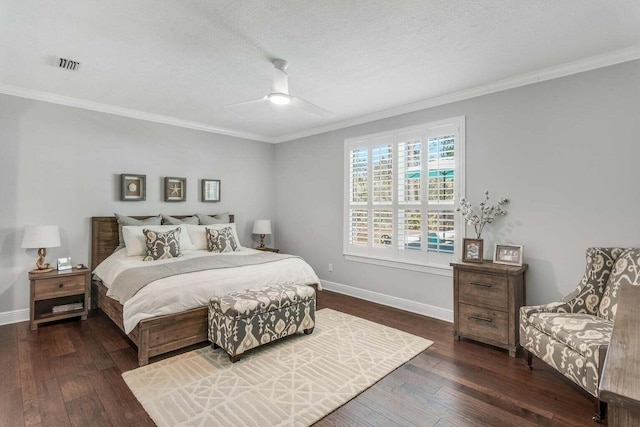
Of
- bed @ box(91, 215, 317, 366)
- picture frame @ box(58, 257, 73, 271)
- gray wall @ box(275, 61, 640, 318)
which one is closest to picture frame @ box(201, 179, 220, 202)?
picture frame @ box(58, 257, 73, 271)

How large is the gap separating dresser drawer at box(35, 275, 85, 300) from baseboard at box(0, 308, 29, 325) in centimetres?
53

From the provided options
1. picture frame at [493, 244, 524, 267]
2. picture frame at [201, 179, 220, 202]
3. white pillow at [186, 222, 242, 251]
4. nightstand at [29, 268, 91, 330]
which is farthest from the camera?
picture frame at [201, 179, 220, 202]

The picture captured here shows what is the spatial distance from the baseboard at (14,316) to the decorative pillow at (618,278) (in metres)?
5.71

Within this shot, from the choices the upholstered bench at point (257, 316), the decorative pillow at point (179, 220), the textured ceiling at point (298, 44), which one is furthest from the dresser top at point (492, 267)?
the decorative pillow at point (179, 220)

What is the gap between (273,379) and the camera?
2.48 metres

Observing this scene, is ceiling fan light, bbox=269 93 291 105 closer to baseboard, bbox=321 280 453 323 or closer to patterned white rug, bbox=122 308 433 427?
patterned white rug, bbox=122 308 433 427

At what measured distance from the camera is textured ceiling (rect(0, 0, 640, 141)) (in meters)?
2.14

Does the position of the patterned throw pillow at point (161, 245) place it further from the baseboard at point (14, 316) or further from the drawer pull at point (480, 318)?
the drawer pull at point (480, 318)

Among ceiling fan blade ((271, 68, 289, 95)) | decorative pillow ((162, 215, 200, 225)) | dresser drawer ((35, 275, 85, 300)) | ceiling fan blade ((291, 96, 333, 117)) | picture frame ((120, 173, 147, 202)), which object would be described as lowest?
dresser drawer ((35, 275, 85, 300))

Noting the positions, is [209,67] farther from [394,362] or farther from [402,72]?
[394,362]

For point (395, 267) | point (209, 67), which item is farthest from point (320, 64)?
point (395, 267)

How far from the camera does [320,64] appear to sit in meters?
2.95

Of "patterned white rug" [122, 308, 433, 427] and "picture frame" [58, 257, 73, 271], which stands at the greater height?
"picture frame" [58, 257, 73, 271]

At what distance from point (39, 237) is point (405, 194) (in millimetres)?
4225
